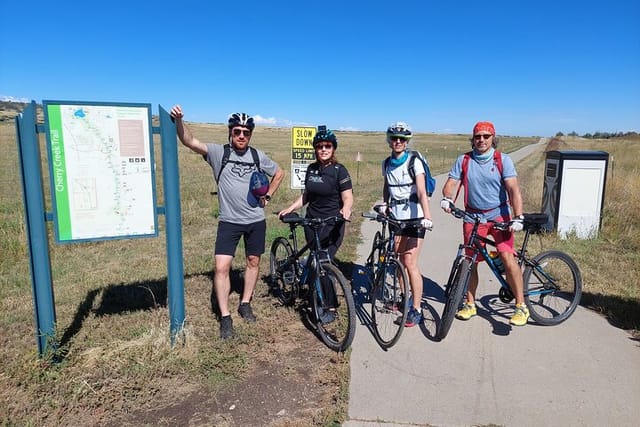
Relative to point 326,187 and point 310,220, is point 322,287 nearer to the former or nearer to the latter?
point 310,220

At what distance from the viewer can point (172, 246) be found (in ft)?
12.1

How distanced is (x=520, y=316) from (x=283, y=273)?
2352 mm

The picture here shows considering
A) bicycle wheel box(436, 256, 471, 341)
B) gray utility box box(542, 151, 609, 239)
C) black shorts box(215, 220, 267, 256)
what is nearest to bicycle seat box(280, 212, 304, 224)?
black shorts box(215, 220, 267, 256)

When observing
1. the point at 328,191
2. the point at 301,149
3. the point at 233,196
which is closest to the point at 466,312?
the point at 328,191

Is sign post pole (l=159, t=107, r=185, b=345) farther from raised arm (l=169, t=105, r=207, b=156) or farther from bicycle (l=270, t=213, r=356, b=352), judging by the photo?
bicycle (l=270, t=213, r=356, b=352)

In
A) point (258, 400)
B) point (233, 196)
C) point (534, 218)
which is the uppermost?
point (233, 196)

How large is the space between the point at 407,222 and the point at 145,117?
2.33 metres

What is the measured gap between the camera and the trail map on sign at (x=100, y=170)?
3.26m

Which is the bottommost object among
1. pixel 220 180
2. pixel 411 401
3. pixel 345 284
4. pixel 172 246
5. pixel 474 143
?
pixel 411 401

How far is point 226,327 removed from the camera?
4012mm

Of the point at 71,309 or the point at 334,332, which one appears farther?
the point at 71,309

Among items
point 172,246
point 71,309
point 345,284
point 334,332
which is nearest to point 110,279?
point 71,309

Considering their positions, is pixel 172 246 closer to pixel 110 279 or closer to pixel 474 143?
pixel 110 279

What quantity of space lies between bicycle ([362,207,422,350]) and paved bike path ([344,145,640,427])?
12 cm
